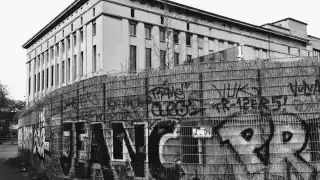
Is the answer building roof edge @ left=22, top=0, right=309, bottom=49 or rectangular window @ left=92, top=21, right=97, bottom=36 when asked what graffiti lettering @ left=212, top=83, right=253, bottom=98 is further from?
rectangular window @ left=92, top=21, right=97, bottom=36

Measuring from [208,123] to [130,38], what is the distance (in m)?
31.0

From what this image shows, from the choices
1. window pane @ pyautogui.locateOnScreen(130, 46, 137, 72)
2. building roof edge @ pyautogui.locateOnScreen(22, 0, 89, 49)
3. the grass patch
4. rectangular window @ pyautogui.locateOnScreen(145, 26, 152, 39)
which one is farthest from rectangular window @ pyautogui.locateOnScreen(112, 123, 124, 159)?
building roof edge @ pyautogui.locateOnScreen(22, 0, 89, 49)

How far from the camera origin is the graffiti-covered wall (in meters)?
6.78

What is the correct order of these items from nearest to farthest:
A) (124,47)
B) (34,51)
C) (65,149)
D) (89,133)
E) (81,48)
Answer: (89,133) → (65,149) → (124,47) → (81,48) → (34,51)

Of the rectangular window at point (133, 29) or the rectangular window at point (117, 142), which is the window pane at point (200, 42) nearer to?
the rectangular window at point (133, 29)

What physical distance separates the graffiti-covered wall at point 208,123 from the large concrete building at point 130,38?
1999 centimetres

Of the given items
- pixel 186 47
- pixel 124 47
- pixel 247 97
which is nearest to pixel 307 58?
pixel 247 97

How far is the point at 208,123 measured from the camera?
724cm

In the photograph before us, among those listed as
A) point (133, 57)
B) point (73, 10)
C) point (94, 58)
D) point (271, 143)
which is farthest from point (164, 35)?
point (271, 143)

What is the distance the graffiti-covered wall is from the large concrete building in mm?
19994

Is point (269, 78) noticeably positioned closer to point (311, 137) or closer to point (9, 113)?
point (311, 137)

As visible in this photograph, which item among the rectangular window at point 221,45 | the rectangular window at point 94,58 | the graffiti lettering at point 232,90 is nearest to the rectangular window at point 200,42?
the rectangular window at point 221,45

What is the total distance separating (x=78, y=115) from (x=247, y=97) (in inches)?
192

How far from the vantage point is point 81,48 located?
132ft
